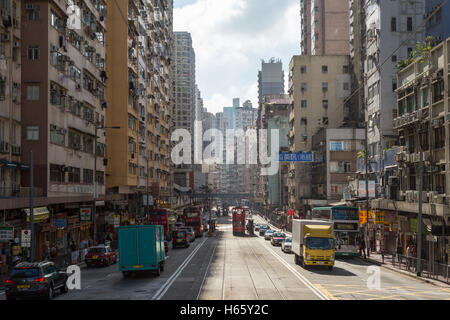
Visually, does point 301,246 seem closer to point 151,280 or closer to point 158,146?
point 151,280

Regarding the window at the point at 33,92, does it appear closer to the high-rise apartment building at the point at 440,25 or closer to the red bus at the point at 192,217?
the high-rise apartment building at the point at 440,25

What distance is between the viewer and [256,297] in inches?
947

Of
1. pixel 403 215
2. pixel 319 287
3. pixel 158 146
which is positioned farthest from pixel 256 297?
pixel 158 146

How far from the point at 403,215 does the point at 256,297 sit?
93.8 ft

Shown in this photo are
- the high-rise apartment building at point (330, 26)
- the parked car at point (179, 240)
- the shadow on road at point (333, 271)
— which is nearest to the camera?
the shadow on road at point (333, 271)

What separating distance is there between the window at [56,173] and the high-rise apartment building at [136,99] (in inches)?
766

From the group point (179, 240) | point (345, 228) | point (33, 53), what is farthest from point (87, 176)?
point (345, 228)

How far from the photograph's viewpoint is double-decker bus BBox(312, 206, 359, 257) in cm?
4731

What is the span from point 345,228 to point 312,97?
6004 centimetres

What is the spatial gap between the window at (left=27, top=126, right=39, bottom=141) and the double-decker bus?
2466 centimetres

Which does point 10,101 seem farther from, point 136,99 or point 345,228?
point 136,99

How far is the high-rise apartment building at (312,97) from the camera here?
103 m

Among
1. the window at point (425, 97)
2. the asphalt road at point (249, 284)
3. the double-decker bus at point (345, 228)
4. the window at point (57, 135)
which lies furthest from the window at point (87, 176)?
the window at point (425, 97)

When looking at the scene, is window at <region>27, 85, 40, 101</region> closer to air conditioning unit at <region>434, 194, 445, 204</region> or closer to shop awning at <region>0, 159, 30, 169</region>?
shop awning at <region>0, 159, 30, 169</region>
